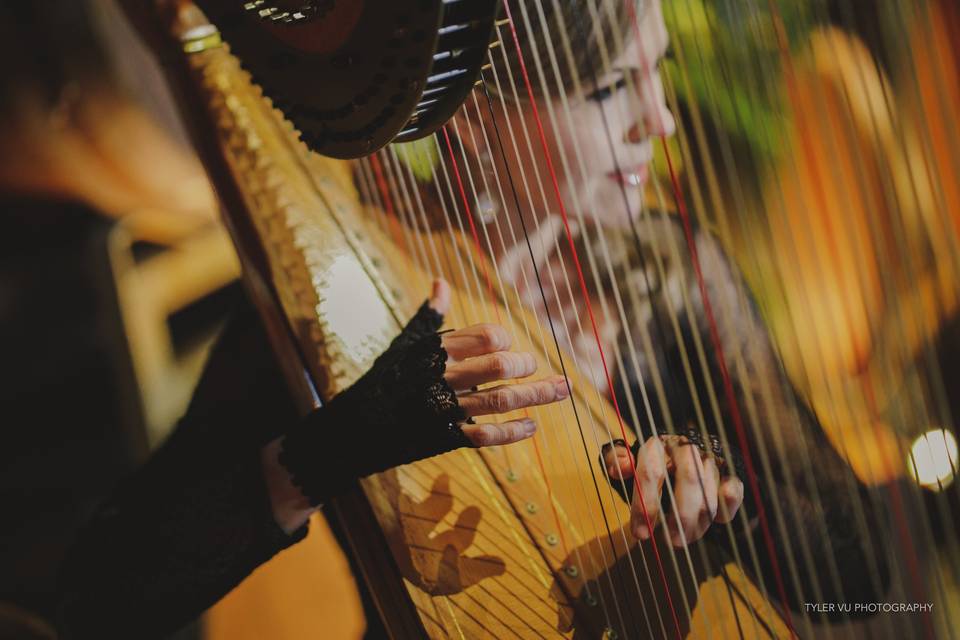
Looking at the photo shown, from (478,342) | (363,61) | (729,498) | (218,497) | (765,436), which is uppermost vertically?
(363,61)

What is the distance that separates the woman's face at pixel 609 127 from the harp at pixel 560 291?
1 centimetres

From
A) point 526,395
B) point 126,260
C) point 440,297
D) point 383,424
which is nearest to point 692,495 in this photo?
point 526,395

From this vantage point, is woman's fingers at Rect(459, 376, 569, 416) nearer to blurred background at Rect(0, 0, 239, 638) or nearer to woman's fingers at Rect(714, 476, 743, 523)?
woman's fingers at Rect(714, 476, 743, 523)

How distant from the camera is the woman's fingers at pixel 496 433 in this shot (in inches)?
26.9

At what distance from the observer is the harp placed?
0.59m

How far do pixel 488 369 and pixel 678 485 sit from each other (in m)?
0.22

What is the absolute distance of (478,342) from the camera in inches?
28.5

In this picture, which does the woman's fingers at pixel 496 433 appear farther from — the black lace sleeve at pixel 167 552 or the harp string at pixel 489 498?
the black lace sleeve at pixel 167 552

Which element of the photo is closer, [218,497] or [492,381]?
[492,381]

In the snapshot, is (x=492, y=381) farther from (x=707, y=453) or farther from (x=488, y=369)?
(x=707, y=453)

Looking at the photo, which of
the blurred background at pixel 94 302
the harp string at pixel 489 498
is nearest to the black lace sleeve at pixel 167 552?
the harp string at pixel 489 498

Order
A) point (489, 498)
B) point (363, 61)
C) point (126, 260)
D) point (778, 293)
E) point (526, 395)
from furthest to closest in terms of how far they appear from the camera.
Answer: point (126, 260), point (778, 293), point (489, 498), point (526, 395), point (363, 61)

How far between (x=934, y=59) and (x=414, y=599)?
0.65 meters

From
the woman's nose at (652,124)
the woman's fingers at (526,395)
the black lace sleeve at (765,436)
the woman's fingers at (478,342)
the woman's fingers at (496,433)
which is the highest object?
the woman's nose at (652,124)
